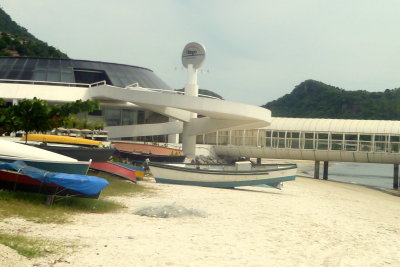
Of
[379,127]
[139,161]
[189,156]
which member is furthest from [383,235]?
[379,127]

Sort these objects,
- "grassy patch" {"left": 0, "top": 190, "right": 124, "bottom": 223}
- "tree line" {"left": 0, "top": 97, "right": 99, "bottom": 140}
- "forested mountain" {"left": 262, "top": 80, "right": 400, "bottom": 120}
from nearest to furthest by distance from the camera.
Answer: "grassy patch" {"left": 0, "top": 190, "right": 124, "bottom": 223}, "tree line" {"left": 0, "top": 97, "right": 99, "bottom": 140}, "forested mountain" {"left": 262, "top": 80, "right": 400, "bottom": 120}

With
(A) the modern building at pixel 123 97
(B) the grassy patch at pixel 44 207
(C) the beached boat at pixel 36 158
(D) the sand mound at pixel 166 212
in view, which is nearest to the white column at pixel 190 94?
(A) the modern building at pixel 123 97

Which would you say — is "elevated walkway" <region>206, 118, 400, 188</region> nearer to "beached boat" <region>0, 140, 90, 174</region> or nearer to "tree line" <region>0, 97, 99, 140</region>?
"tree line" <region>0, 97, 99, 140</region>

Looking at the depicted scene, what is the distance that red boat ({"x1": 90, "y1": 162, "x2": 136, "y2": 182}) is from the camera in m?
24.9

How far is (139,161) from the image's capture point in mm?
33344

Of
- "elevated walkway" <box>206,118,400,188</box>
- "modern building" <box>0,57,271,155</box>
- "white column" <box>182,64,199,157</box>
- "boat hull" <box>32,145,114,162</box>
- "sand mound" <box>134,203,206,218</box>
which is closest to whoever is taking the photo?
"sand mound" <box>134,203,206,218</box>

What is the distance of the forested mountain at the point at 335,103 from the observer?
142 metres

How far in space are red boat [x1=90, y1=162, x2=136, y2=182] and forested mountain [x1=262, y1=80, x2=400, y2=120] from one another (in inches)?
4885

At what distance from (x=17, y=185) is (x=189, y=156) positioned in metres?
28.2

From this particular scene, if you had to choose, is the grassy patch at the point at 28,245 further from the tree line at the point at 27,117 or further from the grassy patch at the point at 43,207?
the tree line at the point at 27,117

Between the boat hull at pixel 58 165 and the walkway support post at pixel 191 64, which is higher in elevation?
the walkway support post at pixel 191 64

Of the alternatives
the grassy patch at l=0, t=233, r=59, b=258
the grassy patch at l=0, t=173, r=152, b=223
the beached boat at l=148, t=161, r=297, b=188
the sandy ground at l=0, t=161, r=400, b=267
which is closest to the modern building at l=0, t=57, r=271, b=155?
the beached boat at l=148, t=161, r=297, b=188

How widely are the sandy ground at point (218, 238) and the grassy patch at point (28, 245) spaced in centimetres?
28

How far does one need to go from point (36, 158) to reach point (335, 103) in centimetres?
14406
